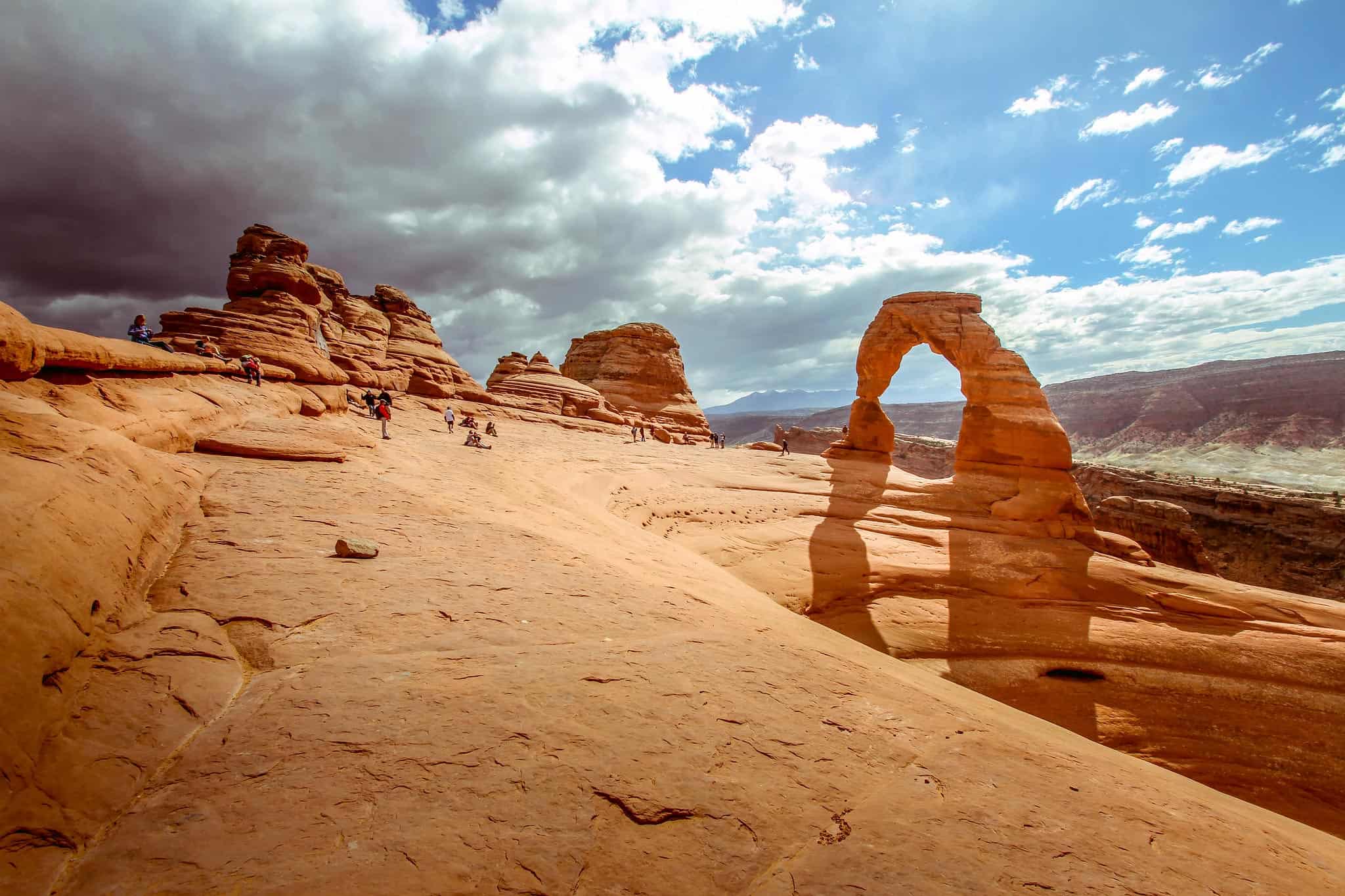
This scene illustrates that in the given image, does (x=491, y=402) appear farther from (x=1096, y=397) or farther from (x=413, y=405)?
(x=1096, y=397)

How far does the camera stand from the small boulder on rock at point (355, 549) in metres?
4.83

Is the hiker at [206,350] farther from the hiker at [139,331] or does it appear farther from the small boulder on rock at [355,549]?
the small boulder on rock at [355,549]

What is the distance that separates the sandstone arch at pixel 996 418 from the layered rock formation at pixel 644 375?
100 ft

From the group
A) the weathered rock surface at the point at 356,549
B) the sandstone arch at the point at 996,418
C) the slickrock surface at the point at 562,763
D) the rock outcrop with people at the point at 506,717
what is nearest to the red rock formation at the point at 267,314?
the rock outcrop with people at the point at 506,717

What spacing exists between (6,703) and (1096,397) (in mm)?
118596

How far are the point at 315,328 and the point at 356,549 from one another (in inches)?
1051

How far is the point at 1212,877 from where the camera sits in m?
2.55

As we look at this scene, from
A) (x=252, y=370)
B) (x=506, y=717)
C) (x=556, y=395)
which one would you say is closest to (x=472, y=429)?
(x=252, y=370)

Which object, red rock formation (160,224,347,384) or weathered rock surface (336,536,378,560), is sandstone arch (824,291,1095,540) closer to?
weathered rock surface (336,536,378,560)

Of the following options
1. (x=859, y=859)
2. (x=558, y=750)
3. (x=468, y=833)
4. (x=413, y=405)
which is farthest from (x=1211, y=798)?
(x=413, y=405)

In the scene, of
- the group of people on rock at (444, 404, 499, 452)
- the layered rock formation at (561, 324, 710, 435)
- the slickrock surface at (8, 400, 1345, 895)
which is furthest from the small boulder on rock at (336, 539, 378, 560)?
the layered rock formation at (561, 324, 710, 435)

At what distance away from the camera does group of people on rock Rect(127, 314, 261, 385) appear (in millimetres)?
12828

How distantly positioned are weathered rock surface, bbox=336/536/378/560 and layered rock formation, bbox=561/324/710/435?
1617 inches

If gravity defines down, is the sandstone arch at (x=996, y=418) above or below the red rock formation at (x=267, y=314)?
below
